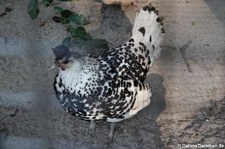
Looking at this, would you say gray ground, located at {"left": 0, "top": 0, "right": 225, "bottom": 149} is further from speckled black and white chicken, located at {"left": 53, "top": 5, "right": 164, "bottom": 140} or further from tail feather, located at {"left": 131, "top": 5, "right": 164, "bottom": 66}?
tail feather, located at {"left": 131, "top": 5, "right": 164, "bottom": 66}

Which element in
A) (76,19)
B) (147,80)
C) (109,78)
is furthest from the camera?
(147,80)

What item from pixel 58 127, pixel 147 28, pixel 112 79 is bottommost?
pixel 58 127

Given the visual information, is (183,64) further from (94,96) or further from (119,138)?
(94,96)

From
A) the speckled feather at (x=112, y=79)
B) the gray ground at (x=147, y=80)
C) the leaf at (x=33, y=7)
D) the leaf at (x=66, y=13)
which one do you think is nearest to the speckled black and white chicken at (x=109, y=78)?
the speckled feather at (x=112, y=79)

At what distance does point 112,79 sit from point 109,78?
1 cm

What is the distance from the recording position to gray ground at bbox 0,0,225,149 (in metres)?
2.00

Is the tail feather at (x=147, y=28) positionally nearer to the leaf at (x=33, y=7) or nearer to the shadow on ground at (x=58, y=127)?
the shadow on ground at (x=58, y=127)

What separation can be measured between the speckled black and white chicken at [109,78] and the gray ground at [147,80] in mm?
172

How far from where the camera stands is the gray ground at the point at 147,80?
78.6 inches

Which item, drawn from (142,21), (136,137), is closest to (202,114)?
(136,137)

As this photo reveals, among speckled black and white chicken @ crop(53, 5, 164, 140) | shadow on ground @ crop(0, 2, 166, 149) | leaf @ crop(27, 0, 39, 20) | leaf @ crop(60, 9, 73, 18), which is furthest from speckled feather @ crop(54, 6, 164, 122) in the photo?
leaf @ crop(27, 0, 39, 20)

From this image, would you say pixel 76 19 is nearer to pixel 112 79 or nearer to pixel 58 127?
pixel 112 79

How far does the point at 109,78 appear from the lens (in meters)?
1.78

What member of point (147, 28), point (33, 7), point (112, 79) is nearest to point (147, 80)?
point (147, 28)
